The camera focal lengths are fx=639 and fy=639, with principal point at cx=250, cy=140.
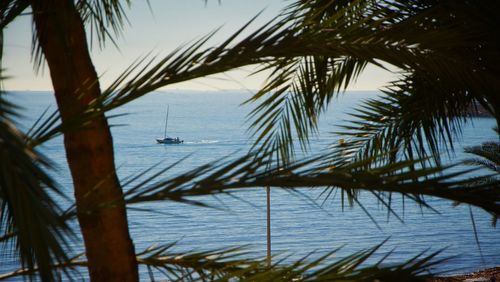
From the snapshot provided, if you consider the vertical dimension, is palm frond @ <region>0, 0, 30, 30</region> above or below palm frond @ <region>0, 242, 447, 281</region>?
above

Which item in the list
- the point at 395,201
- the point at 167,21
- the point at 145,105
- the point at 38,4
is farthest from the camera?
the point at 145,105

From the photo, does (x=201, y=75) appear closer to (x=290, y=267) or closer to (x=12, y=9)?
(x=290, y=267)

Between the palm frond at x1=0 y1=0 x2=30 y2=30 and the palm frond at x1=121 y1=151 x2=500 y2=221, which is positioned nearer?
the palm frond at x1=121 y1=151 x2=500 y2=221

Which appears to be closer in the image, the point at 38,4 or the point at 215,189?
the point at 215,189

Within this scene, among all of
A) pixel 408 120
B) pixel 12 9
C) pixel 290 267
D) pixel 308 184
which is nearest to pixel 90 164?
pixel 12 9

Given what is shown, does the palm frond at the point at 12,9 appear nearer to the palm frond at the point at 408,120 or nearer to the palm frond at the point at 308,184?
the palm frond at the point at 308,184

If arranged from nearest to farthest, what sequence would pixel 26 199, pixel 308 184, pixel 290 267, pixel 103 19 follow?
pixel 26 199 → pixel 308 184 → pixel 290 267 → pixel 103 19

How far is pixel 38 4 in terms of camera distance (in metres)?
1.94

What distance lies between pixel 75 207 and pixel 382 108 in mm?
3299

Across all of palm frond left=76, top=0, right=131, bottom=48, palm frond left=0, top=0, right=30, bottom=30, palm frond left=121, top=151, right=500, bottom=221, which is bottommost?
palm frond left=121, top=151, right=500, bottom=221

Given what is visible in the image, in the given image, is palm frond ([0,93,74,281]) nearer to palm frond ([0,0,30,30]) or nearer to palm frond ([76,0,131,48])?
palm frond ([0,0,30,30])

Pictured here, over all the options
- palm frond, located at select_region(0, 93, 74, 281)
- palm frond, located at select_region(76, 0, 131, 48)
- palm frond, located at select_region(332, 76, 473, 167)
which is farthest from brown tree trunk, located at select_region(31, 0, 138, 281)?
palm frond, located at select_region(332, 76, 473, 167)

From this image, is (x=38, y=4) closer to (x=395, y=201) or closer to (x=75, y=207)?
(x=75, y=207)

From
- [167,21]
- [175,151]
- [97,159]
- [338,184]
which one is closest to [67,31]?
[97,159]
